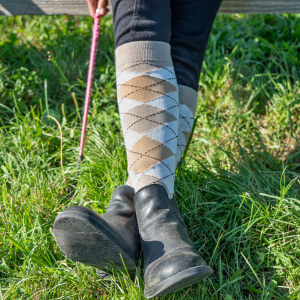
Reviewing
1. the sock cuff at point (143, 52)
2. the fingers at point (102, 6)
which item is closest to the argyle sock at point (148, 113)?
the sock cuff at point (143, 52)

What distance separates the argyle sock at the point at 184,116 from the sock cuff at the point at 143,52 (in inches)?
6.8

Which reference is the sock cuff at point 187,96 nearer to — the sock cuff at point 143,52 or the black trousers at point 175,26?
the black trousers at point 175,26

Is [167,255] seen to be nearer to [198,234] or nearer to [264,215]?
[198,234]

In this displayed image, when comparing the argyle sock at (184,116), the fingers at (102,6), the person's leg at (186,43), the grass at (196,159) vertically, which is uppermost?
the fingers at (102,6)

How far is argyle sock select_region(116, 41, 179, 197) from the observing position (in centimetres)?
97

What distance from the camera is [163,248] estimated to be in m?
0.87

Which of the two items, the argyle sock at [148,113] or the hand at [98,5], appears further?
the hand at [98,5]

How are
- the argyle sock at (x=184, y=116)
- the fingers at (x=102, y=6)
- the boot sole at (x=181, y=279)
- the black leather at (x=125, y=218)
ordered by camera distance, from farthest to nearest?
1. the fingers at (x=102, y=6)
2. the argyle sock at (x=184, y=116)
3. the black leather at (x=125, y=218)
4. the boot sole at (x=181, y=279)

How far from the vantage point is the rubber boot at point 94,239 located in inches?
31.9

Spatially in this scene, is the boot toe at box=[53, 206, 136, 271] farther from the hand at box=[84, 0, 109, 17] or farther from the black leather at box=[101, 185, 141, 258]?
the hand at box=[84, 0, 109, 17]

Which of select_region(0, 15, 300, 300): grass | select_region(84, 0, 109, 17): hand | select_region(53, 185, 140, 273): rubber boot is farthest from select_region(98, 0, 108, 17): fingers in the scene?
select_region(53, 185, 140, 273): rubber boot

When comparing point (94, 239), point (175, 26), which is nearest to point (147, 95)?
point (175, 26)

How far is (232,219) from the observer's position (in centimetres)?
116

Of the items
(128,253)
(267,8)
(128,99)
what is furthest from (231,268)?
(267,8)
